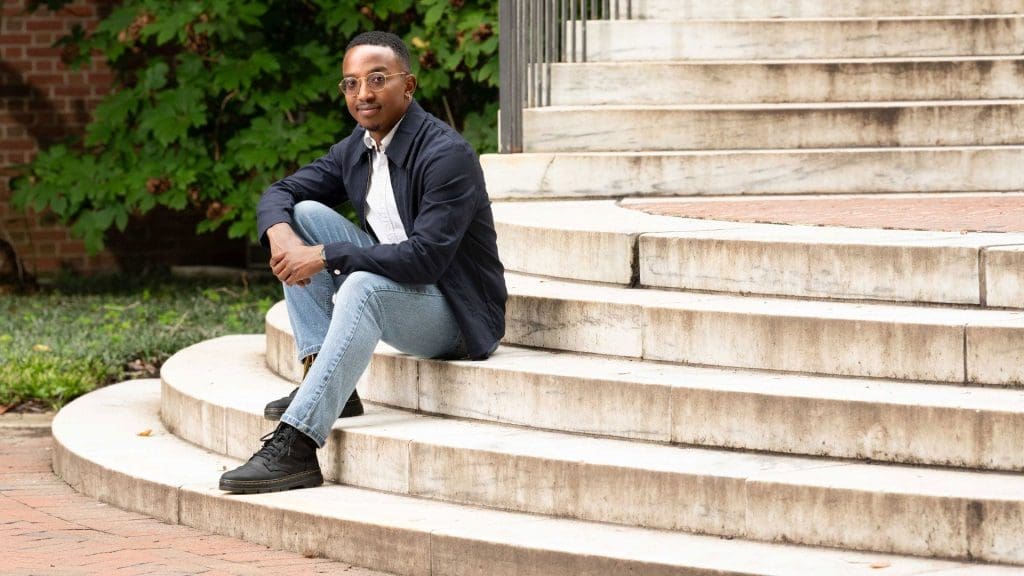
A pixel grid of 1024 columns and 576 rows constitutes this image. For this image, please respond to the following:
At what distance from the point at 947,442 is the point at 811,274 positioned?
100cm

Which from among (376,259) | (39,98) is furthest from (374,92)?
(39,98)

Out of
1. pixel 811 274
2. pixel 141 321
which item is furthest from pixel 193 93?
pixel 811 274

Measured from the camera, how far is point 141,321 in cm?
859

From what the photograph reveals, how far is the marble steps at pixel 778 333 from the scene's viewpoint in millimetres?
4527

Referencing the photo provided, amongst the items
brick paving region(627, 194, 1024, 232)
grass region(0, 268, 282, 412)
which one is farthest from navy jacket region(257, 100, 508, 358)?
grass region(0, 268, 282, 412)

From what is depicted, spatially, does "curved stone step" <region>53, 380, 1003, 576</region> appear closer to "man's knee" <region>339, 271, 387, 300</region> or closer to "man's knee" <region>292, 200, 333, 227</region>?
"man's knee" <region>339, 271, 387, 300</region>

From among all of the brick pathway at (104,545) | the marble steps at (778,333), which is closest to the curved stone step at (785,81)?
the marble steps at (778,333)

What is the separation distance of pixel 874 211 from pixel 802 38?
2.04 metres

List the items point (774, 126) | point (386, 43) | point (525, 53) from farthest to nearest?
point (525, 53)
point (774, 126)
point (386, 43)

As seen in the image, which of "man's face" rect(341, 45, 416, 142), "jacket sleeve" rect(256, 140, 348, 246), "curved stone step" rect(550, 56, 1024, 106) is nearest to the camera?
"man's face" rect(341, 45, 416, 142)

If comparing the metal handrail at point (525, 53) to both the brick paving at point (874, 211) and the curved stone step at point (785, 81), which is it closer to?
the curved stone step at point (785, 81)

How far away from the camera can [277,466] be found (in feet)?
15.5

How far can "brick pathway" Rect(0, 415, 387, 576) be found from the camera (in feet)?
14.5

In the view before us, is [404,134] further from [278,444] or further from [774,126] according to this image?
[774,126]
